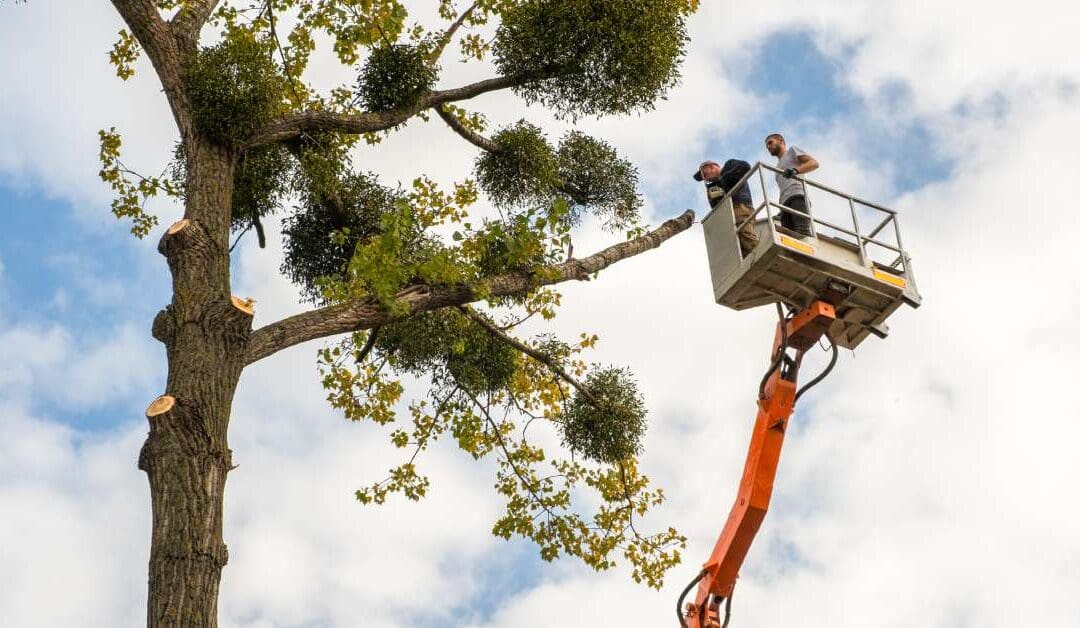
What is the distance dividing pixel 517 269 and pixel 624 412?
9.42 feet

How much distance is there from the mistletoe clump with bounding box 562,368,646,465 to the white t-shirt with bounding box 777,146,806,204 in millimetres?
3387

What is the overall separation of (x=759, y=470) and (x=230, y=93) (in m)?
4.79

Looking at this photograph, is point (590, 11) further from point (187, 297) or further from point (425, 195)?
point (187, 297)

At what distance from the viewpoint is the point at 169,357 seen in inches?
343

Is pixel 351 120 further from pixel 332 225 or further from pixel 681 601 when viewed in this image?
pixel 681 601

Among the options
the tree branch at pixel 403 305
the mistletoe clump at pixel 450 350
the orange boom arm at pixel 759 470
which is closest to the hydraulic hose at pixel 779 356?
the orange boom arm at pixel 759 470

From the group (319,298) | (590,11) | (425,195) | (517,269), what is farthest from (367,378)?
(590,11)

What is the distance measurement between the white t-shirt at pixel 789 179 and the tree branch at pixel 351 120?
307 cm

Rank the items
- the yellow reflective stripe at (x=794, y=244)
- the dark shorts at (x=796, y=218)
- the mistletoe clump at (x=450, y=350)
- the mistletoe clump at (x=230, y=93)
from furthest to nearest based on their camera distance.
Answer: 1. the mistletoe clump at (x=450, y=350)
2. the mistletoe clump at (x=230, y=93)
3. the dark shorts at (x=796, y=218)
4. the yellow reflective stripe at (x=794, y=244)

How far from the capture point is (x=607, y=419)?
12719mm

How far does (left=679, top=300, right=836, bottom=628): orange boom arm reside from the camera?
921 centimetres

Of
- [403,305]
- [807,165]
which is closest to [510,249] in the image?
[403,305]

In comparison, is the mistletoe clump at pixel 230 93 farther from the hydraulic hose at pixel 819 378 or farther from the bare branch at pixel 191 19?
the hydraulic hose at pixel 819 378

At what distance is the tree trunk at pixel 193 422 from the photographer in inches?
303
